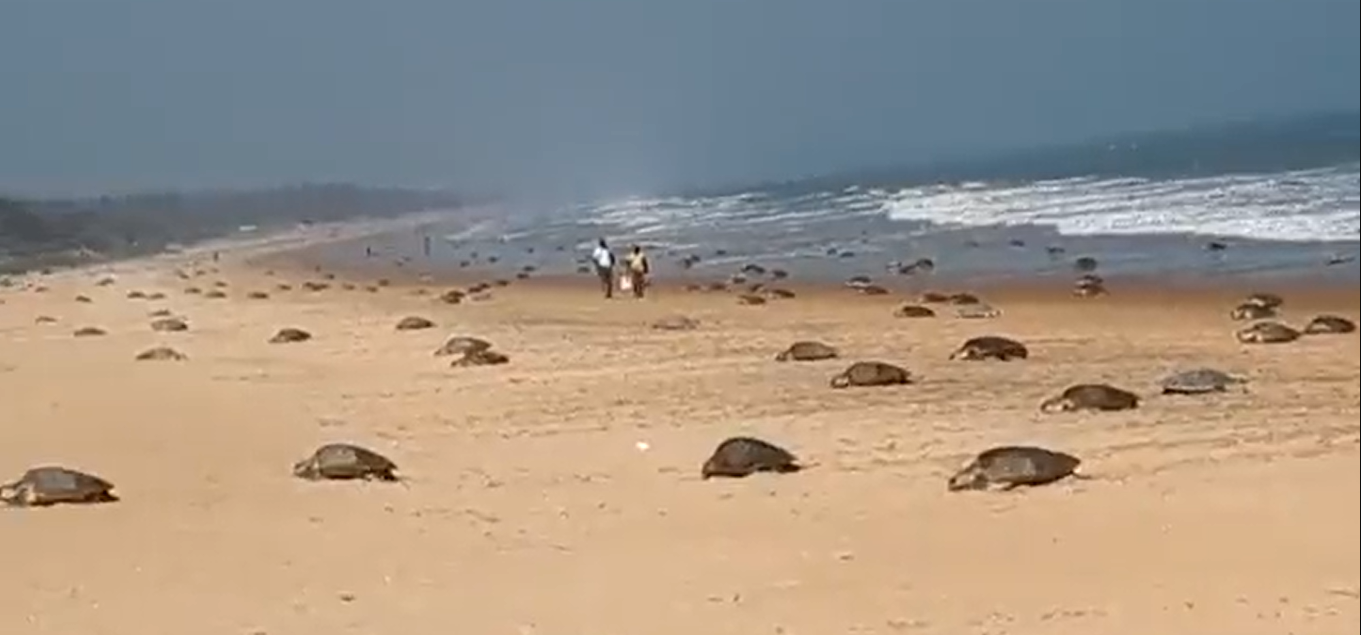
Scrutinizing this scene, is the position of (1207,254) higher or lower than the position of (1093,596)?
higher

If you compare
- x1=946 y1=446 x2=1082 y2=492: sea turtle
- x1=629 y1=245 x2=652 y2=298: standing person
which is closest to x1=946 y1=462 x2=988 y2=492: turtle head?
x1=946 y1=446 x2=1082 y2=492: sea turtle

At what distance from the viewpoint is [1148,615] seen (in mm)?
6848

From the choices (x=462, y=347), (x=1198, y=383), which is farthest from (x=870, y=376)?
(x=462, y=347)

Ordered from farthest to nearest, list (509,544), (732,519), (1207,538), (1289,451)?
(1289,451) < (732,519) < (509,544) < (1207,538)

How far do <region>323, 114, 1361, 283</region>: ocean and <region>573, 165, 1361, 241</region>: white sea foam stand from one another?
59 millimetres

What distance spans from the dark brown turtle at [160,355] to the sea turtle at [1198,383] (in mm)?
10247

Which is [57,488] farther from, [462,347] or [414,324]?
[414,324]

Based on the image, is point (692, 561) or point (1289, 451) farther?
point (1289, 451)

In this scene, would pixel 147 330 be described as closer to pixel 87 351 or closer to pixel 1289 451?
pixel 87 351

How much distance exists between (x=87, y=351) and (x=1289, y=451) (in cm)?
1166

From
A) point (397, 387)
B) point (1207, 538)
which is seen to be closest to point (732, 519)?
point (1207, 538)

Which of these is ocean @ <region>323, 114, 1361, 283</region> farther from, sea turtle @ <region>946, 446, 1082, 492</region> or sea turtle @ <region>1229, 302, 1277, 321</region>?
sea turtle @ <region>946, 446, 1082, 492</region>

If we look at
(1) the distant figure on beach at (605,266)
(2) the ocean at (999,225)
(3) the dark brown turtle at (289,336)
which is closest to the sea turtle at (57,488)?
(2) the ocean at (999,225)

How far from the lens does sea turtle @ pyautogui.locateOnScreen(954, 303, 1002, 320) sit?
2325 centimetres
